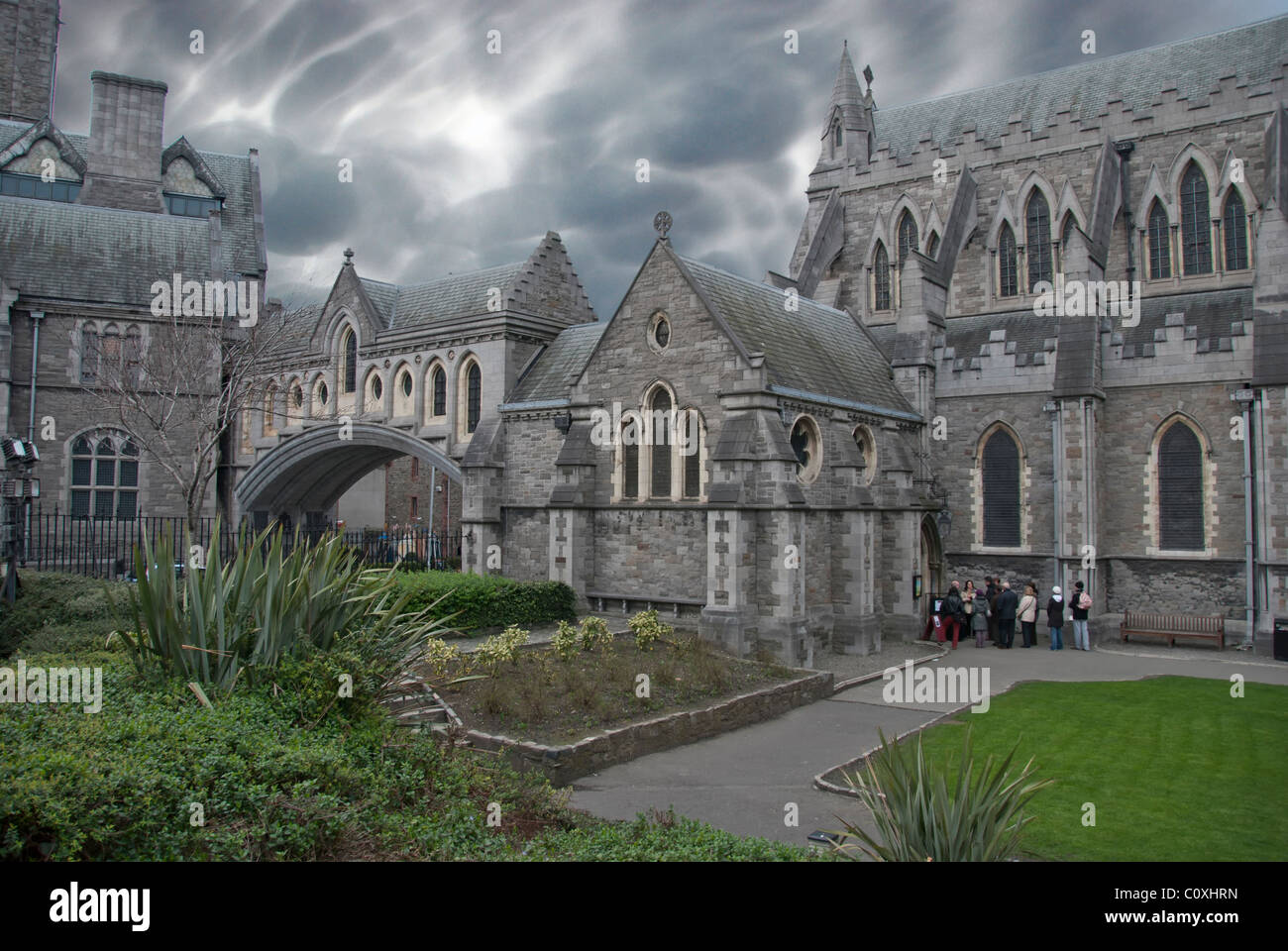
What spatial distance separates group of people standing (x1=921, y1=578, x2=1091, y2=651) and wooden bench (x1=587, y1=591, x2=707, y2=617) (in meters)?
6.74

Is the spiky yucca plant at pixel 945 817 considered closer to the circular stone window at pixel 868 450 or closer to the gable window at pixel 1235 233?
the circular stone window at pixel 868 450

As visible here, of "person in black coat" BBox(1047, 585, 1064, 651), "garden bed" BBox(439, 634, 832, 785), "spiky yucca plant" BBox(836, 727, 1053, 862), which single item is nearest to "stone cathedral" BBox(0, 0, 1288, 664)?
"person in black coat" BBox(1047, 585, 1064, 651)

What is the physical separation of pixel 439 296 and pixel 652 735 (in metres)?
18.7

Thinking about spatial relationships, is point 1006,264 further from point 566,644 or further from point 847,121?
point 566,644

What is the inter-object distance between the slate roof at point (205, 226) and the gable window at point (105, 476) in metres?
5.24

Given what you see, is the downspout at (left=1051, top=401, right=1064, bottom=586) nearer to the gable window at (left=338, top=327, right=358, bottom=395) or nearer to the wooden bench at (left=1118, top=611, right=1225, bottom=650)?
the wooden bench at (left=1118, top=611, right=1225, bottom=650)

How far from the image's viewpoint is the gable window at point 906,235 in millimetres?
30673

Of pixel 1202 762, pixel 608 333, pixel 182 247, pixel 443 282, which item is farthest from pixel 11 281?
pixel 1202 762

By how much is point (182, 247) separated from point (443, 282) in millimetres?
11721

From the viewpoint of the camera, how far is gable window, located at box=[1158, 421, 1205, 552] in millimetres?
22906

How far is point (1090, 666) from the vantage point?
1936 cm

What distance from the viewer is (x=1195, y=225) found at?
84.9 feet

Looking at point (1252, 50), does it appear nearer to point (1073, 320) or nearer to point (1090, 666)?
point (1073, 320)
